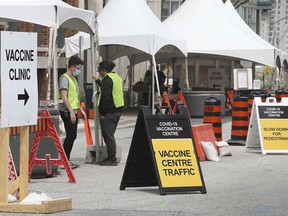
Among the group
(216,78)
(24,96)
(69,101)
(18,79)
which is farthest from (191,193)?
(216,78)

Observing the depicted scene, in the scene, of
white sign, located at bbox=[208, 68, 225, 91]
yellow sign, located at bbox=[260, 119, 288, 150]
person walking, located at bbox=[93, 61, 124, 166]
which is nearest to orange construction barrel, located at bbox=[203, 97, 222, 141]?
yellow sign, located at bbox=[260, 119, 288, 150]

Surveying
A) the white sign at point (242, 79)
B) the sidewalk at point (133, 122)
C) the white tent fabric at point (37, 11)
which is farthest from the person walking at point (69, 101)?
the white sign at point (242, 79)

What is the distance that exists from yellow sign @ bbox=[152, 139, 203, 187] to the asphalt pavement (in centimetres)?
19

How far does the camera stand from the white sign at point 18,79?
9.70 metres

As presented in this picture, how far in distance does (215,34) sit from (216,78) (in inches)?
403

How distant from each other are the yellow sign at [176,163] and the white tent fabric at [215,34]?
23430 mm

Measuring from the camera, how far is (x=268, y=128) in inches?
725

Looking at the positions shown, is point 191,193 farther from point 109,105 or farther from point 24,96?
point 109,105

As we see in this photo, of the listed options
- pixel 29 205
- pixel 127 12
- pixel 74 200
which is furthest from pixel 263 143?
pixel 127 12

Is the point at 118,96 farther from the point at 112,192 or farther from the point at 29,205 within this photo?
the point at 29,205

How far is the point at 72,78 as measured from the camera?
15.0 meters

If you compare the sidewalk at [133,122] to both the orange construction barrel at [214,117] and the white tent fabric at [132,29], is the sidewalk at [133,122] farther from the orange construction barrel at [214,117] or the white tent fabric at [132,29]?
the orange construction barrel at [214,117]

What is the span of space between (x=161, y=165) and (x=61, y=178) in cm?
249

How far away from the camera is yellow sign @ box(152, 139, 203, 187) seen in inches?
461
